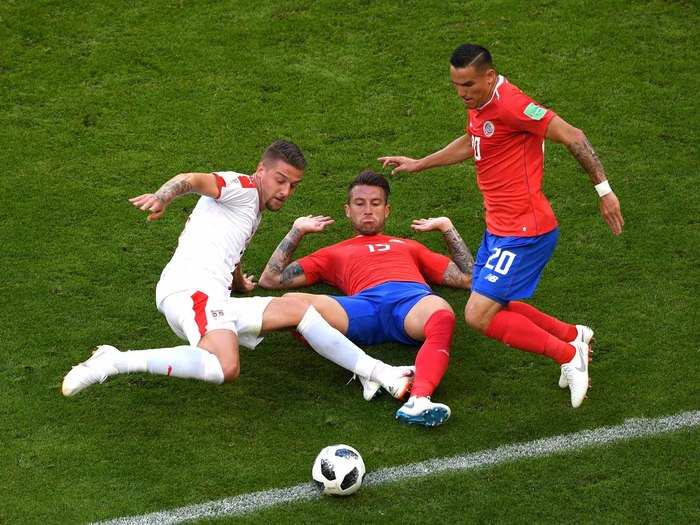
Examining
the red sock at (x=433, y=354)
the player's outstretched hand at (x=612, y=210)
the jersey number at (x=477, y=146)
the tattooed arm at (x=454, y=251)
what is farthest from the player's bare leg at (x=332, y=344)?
the player's outstretched hand at (x=612, y=210)

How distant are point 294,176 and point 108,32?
4.80 meters

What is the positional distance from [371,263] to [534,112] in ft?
6.12

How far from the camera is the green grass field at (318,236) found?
6.36m

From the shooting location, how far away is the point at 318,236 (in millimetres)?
9125

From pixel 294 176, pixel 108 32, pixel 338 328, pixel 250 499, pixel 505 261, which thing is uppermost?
pixel 108 32

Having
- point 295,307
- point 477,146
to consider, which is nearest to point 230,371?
point 295,307

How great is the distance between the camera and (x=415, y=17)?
1179cm

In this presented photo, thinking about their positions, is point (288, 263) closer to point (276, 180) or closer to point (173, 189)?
point (276, 180)

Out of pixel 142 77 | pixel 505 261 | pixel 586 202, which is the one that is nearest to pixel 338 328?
pixel 505 261

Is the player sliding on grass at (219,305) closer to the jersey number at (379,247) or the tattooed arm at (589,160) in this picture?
the jersey number at (379,247)

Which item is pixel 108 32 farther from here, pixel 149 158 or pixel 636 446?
pixel 636 446

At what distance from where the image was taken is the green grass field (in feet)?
20.9

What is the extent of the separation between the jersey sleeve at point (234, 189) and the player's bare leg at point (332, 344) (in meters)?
0.73

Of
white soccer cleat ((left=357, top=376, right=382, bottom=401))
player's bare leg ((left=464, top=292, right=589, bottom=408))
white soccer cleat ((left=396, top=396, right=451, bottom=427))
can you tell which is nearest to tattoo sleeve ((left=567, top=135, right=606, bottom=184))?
player's bare leg ((left=464, top=292, right=589, bottom=408))
